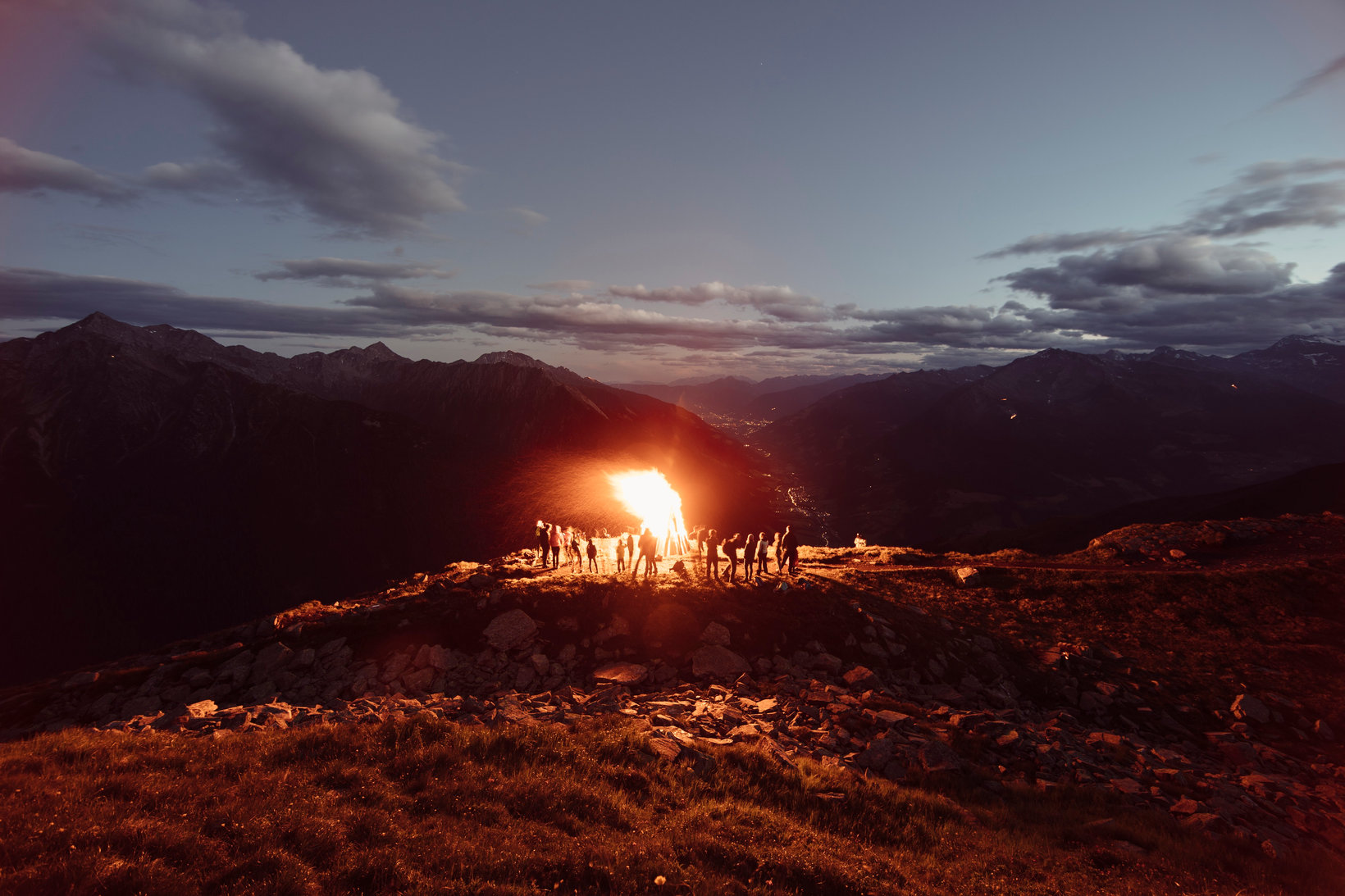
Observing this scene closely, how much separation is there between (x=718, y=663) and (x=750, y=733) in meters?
6.20

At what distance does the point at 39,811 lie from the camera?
858 cm

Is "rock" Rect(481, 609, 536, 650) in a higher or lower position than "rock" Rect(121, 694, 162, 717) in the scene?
higher

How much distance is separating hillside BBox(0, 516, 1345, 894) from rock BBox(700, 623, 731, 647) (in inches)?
7.4

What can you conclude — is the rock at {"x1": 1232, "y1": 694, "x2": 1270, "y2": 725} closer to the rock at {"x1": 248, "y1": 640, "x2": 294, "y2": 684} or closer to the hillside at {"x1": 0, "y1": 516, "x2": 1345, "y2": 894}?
the hillside at {"x1": 0, "y1": 516, "x2": 1345, "y2": 894}

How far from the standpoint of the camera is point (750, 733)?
16.1 metres

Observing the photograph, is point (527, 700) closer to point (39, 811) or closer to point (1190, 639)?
point (39, 811)

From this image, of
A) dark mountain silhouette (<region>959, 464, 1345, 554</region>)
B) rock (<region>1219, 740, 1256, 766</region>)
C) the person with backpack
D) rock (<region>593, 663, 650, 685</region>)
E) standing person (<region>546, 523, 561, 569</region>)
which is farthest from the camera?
dark mountain silhouette (<region>959, 464, 1345, 554</region>)

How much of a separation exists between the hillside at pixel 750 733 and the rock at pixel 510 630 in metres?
0.10

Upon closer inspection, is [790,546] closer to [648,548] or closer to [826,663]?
[648,548]

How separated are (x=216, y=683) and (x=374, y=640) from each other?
18.6 feet

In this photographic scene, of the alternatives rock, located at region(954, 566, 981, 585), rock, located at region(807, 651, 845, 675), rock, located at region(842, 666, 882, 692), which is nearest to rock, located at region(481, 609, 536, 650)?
rock, located at region(807, 651, 845, 675)

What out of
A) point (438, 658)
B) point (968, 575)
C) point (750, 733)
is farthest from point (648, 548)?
point (968, 575)

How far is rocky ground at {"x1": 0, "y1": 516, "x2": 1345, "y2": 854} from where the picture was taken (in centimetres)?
1561

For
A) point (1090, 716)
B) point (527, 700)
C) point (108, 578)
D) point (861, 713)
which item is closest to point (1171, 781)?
point (1090, 716)
